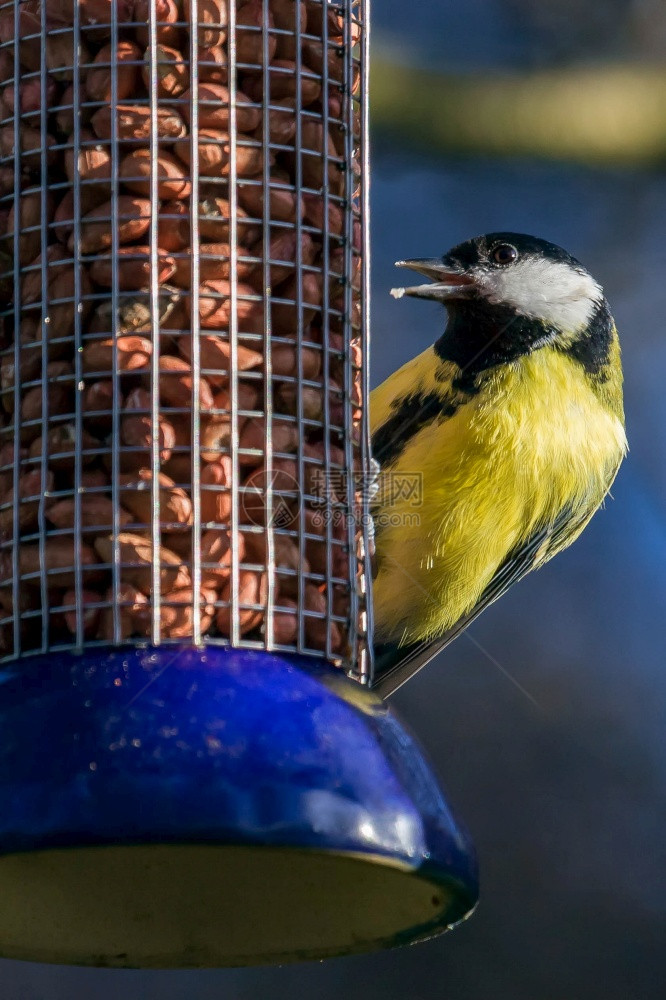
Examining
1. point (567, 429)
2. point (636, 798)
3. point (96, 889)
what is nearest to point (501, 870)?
point (636, 798)

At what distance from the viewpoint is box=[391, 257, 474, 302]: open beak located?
194 inches

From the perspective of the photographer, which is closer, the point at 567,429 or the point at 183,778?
the point at 183,778

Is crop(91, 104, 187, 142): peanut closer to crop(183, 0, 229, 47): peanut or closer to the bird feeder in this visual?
the bird feeder

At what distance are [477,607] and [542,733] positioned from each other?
8.53 feet

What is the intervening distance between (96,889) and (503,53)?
406 cm

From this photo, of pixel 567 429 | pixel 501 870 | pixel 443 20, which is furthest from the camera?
pixel 501 870

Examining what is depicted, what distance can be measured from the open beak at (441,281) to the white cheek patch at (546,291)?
51 mm

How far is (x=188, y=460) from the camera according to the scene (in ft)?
9.59

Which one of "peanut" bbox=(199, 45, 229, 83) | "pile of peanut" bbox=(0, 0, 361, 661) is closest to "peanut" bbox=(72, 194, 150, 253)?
"pile of peanut" bbox=(0, 0, 361, 661)

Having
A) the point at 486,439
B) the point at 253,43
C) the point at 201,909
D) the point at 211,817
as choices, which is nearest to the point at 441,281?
the point at 486,439

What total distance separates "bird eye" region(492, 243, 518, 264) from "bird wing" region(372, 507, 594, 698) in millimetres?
803

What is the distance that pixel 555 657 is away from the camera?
743 cm

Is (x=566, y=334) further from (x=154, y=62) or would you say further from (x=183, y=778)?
(x=183, y=778)

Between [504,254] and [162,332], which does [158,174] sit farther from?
[504,254]
